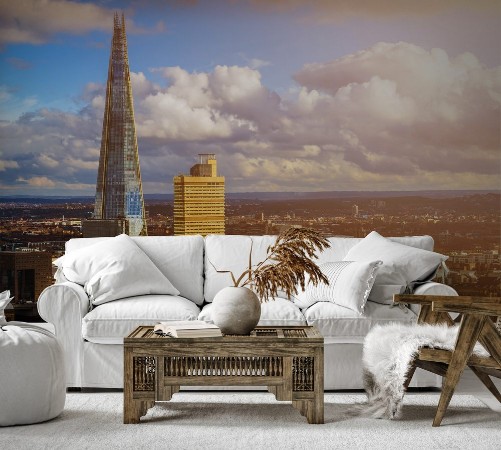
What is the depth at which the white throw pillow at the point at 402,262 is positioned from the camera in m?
4.58

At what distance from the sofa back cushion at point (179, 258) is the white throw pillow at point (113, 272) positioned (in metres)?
0.13

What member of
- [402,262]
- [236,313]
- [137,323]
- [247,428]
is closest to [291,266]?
[236,313]

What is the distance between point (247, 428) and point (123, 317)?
3.64ft

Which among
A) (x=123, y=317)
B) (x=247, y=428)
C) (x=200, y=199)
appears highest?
(x=200, y=199)

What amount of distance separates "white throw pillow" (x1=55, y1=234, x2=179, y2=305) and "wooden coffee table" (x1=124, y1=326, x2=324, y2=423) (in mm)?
1003

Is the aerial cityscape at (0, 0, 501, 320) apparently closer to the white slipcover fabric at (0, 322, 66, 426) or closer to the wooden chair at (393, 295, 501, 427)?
the white slipcover fabric at (0, 322, 66, 426)

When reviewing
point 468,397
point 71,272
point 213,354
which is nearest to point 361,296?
point 468,397

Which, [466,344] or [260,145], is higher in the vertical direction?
[260,145]

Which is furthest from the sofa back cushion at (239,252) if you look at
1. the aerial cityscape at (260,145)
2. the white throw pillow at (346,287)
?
the aerial cityscape at (260,145)

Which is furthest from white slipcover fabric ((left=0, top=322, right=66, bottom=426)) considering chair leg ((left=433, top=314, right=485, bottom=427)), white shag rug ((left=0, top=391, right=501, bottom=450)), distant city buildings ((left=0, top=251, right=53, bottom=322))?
distant city buildings ((left=0, top=251, right=53, bottom=322))

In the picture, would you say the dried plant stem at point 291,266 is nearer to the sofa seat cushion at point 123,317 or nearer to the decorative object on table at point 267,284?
the decorative object on table at point 267,284

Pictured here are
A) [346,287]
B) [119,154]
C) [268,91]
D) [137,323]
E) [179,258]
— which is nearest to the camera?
[137,323]

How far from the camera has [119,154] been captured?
26.3 ft

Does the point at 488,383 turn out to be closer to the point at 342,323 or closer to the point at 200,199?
the point at 342,323
